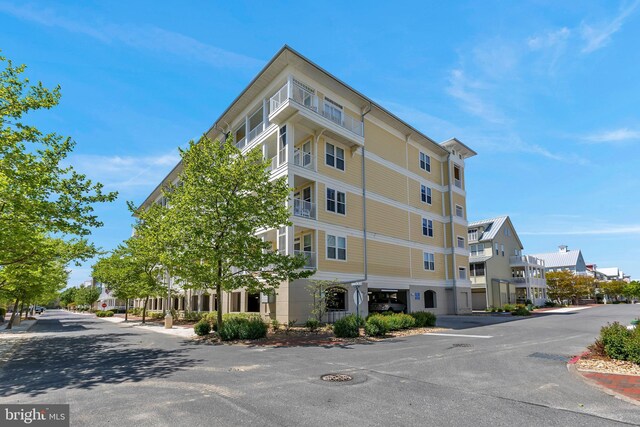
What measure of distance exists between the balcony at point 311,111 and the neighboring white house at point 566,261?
265 feet

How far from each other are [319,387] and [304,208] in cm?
1647

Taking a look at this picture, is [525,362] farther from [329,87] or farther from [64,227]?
[329,87]

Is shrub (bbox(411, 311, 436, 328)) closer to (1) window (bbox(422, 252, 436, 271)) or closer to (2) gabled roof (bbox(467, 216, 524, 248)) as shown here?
(1) window (bbox(422, 252, 436, 271))

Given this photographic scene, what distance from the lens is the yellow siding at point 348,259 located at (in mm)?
23984

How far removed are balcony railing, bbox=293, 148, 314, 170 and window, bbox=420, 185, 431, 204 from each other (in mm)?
13643

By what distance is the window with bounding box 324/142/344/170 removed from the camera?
84.2 ft

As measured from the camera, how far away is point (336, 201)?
84.1 ft

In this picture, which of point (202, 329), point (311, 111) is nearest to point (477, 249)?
point (311, 111)

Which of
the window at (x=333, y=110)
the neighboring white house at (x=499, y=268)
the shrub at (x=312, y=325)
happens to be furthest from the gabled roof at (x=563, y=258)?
the shrub at (x=312, y=325)

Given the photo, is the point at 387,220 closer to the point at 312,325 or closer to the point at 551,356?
the point at 312,325

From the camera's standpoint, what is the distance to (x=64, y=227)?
47.9 ft

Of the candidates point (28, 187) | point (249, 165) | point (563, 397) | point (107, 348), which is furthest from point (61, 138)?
point (563, 397)

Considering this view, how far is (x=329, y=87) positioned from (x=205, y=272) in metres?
15.4

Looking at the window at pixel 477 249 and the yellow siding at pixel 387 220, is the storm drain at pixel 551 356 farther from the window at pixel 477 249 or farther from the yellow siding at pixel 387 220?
the window at pixel 477 249
